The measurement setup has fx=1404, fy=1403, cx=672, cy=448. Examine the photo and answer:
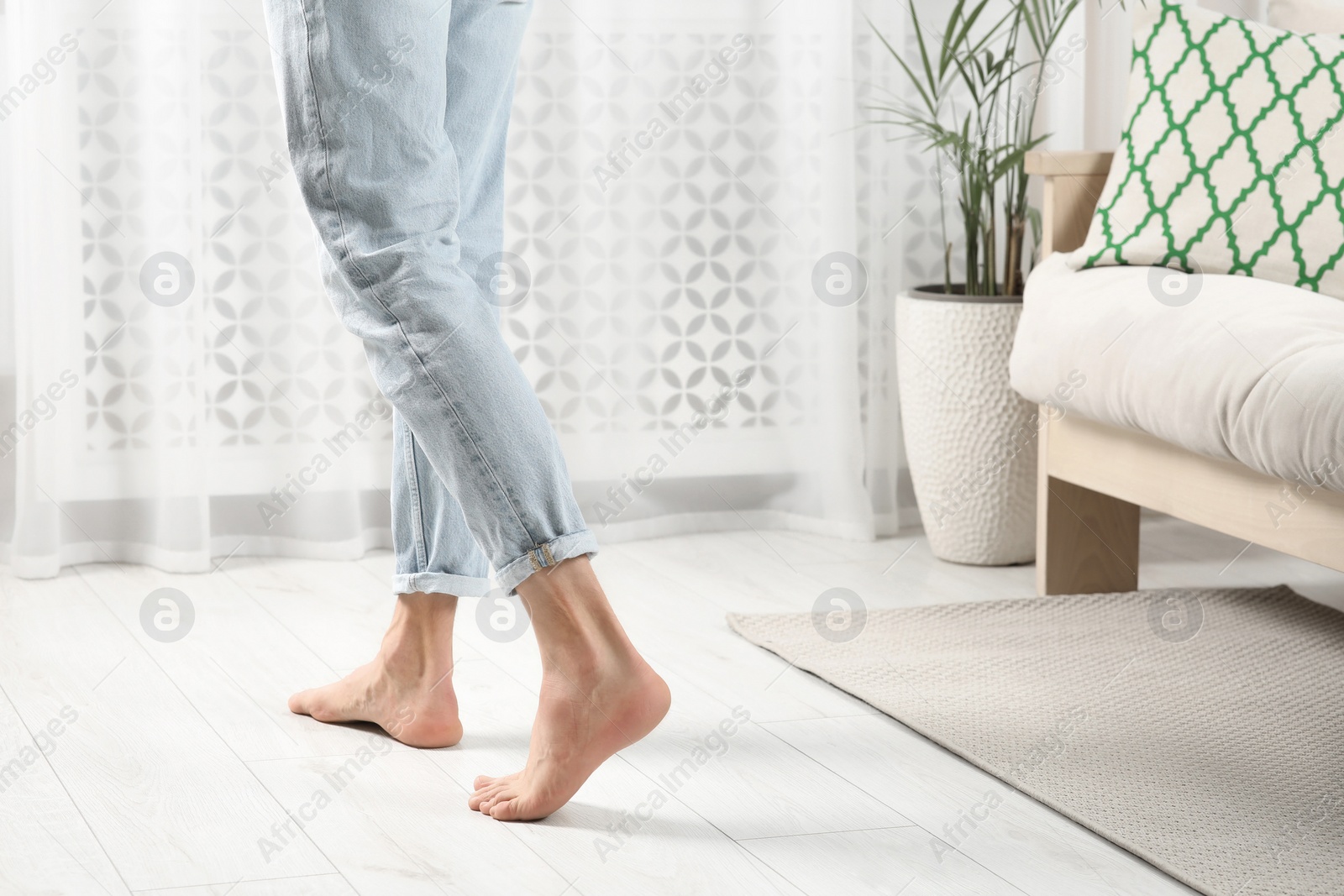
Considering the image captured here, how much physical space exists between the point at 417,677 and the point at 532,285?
38.4 inches

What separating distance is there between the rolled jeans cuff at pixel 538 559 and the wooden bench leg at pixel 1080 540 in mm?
996

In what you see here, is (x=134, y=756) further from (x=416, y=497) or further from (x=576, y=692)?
(x=576, y=692)

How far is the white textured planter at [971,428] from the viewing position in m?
1.99

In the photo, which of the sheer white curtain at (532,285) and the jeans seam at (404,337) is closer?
the jeans seam at (404,337)

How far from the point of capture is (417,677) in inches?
50.3

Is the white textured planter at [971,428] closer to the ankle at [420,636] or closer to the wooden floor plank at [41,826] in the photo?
the ankle at [420,636]

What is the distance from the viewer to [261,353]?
205cm

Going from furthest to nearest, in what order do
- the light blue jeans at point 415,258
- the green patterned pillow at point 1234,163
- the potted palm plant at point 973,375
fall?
the potted palm plant at point 973,375 < the green patterned pillow at point 1234,163 < the light blue jeans at point 415,258

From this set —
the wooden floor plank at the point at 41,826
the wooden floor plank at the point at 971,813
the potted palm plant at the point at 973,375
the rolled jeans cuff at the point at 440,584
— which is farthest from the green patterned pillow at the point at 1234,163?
the wooden floor plank at the point at 41,826

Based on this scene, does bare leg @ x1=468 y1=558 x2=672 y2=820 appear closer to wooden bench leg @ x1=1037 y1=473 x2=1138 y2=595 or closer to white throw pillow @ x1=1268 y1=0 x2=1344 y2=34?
wooden bench leg @ x1=1037 y1=473 x2=1138 y2=595

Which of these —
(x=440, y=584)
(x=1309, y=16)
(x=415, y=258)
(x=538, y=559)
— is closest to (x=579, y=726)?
(x=538, y=559)

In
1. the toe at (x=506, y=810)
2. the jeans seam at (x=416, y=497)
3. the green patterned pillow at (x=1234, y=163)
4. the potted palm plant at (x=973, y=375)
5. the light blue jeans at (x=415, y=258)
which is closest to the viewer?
the light blue jeans at (x=415, y=258)

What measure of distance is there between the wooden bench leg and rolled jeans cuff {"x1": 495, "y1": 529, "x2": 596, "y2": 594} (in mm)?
996

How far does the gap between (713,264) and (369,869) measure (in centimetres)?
138
